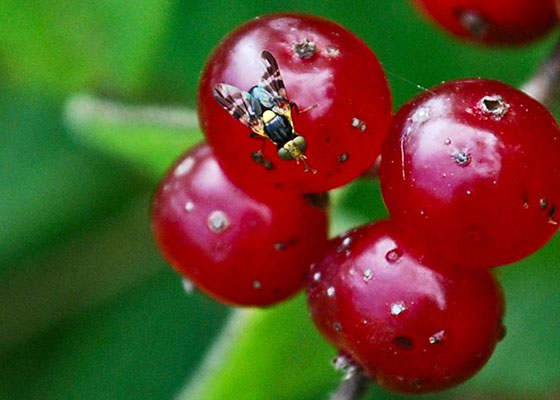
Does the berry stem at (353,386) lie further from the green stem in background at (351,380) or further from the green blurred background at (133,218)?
the green blurred background at (133,218)

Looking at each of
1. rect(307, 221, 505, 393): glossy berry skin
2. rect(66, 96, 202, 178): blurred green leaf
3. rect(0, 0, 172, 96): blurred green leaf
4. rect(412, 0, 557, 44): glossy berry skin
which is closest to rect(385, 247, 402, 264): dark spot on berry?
rect(307, 221, 505, 393): glossy berry skin

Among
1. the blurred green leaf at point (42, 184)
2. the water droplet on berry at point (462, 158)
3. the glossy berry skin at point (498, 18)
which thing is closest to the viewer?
the water droplet on berry at point (462, 158)

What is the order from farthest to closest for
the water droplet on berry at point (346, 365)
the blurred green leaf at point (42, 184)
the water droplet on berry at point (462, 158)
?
the blurred green leaf at point (42, 184) → the water droplet on berry at point (346, 365) → the water droplet on berry at point (462, 158)

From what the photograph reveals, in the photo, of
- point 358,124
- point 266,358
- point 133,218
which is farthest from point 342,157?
point 133,218

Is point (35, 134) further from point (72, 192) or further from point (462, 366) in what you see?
point (462, 366)

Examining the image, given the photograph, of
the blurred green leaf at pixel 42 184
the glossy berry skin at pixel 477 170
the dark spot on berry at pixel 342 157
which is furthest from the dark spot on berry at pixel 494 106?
the blurred green leaf at pixel 42 184

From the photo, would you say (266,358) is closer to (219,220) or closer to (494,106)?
(219,220)
